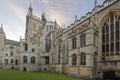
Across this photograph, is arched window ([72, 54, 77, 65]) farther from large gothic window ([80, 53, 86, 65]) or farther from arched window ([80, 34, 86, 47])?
arched window ([80, 34, 86, 47])

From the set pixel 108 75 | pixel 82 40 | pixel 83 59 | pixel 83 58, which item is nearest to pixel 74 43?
pixel 82 40

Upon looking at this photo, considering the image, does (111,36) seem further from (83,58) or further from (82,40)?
(83,58)

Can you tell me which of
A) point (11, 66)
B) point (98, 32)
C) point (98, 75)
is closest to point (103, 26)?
point (98, 32)

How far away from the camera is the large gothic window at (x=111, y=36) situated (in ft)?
83.7

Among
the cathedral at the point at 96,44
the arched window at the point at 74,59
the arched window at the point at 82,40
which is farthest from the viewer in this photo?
the arched window at the point at 74,59

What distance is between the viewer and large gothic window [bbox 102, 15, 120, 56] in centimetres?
2550

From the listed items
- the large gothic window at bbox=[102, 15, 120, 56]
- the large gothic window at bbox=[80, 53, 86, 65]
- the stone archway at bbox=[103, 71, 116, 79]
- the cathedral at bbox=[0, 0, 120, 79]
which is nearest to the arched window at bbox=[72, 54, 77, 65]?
the cathedral at bbox=[0, 0, 120, 79]

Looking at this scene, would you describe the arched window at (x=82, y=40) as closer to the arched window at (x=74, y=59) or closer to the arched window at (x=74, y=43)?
the arched window at (x=74, y=43)

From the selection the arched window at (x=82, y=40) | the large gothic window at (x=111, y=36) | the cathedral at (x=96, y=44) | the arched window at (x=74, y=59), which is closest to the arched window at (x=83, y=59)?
the cathedral at (x=96, y=44)

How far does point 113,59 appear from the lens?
2539 centimetres

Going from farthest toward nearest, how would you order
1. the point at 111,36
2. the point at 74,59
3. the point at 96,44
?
the point at 74,59 < the point at 96,44 < the point at 111,36

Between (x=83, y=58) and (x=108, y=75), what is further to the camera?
(x=83, y=58)

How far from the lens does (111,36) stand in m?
26.7

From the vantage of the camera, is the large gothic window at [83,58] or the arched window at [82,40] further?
the arched window at [82,40]
